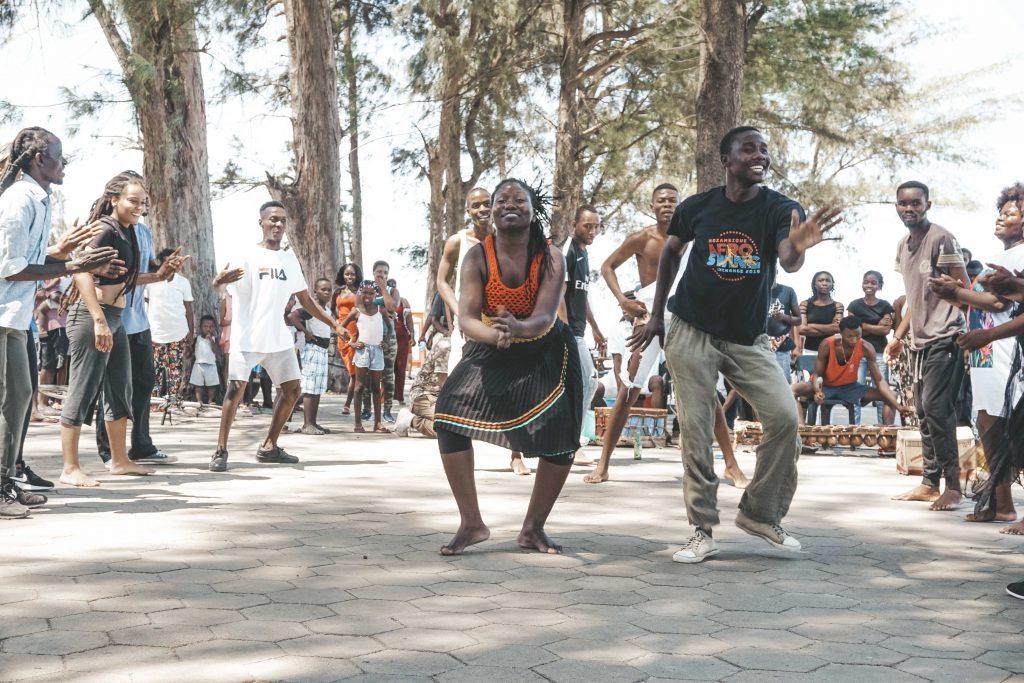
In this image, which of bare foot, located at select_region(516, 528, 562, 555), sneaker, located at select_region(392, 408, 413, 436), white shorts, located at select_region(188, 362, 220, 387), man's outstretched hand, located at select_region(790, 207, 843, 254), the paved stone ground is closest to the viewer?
the paved stone ground

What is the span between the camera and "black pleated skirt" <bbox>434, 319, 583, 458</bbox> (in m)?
5.30

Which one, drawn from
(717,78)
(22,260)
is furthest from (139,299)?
(717,78)

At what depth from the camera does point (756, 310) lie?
5398 millimetres

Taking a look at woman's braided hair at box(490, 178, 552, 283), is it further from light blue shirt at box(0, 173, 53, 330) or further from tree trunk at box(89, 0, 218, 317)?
tree trunk at box(89, 0, 218, 317)

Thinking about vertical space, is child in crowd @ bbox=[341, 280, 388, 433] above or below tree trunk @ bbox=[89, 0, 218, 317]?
below

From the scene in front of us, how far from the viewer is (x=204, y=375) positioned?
15492mm

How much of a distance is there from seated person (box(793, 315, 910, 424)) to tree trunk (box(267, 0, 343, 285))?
849cm

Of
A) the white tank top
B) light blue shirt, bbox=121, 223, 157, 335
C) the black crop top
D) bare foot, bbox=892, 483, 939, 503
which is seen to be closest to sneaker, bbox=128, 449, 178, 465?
light blue shirt, bbox=121, 223, 157, 335

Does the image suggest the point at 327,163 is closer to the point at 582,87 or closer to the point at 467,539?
the point at 582,87

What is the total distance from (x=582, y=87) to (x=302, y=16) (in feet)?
22.3

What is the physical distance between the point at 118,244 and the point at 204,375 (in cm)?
802

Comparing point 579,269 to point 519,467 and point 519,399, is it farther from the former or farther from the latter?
point 519,399

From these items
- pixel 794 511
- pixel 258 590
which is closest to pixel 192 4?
pixel 794 511

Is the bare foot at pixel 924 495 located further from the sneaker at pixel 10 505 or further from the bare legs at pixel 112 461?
the sneaker at pixel 10 505
